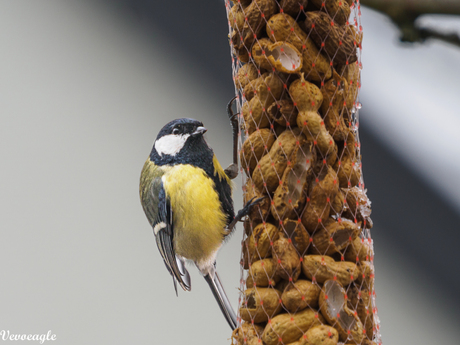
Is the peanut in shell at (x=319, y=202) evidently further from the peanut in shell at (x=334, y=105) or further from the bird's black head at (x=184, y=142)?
the bird's black head at (x=184, y=142)

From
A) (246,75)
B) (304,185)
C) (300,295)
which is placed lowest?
(300,295)

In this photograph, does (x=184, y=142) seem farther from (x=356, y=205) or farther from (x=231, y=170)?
(x=356, y=205)

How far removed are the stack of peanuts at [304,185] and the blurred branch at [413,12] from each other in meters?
0.22

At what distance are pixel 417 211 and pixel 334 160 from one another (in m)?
0.64

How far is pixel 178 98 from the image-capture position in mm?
1143

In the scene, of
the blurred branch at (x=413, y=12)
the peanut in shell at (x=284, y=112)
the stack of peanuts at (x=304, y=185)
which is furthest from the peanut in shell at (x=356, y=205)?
the blurred branch at (x=413, y=12)

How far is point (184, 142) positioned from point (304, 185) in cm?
27

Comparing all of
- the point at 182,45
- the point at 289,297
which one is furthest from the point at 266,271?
the point at 182,45

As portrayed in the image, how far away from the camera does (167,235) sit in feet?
2.38

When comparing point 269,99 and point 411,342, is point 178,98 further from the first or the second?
point 411,342

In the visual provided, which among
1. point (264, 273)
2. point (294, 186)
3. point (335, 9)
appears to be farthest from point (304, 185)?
point (335, 9)

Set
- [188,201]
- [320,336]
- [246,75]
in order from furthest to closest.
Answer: [188,201], [246,75], [320,336]

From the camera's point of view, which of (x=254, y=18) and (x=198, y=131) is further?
(x=198, y=131)

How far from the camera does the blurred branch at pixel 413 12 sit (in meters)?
0.68
